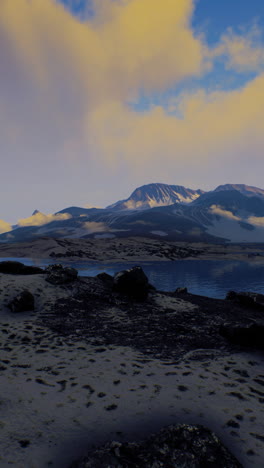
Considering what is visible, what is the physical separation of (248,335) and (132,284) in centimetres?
1232

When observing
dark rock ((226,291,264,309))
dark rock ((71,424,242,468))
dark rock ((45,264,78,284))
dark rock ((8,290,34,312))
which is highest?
dark rock ((45,264,78,284))

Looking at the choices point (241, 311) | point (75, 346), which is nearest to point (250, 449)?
point (75, 346)

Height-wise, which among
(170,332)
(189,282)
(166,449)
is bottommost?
(189,282)

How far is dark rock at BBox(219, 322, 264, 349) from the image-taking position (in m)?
14.8

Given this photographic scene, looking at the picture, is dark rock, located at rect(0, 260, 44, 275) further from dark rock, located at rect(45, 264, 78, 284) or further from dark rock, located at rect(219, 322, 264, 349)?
dark rock, located at rect(219, 322, 264, 349)

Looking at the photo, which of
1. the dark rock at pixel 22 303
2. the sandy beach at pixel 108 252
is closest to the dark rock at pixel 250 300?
the dark rock at pixel 22 303

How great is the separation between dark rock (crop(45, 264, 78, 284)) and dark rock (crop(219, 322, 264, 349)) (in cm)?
1602

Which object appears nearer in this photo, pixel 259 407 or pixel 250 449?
pixel 250 449

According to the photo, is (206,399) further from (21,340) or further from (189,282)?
(189,282)

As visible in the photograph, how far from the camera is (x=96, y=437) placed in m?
6.70

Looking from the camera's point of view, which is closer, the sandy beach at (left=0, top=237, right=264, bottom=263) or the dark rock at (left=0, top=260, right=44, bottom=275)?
the dark rock at (left=0, top=260, right=44, bottom=275)

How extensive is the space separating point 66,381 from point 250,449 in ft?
21.0

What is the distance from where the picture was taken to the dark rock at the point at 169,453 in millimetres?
5679

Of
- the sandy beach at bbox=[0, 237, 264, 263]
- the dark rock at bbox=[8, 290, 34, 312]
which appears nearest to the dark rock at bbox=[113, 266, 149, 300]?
the dark rock at bbox=[8, 290, 34, 312]
